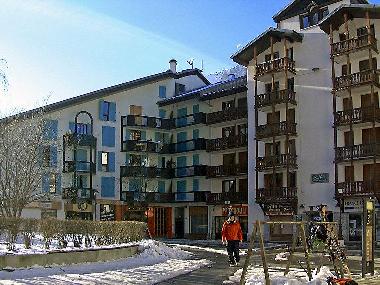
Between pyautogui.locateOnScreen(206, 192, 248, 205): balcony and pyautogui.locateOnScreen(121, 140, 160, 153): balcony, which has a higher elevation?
pyautogui.locateOnScreen(121, 140, 160, 153): balcony

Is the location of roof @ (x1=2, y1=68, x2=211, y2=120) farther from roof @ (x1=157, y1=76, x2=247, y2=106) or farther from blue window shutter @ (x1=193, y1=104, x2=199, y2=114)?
blue window shutter @ (x1=193, y1=104, x2=199, y2=114)

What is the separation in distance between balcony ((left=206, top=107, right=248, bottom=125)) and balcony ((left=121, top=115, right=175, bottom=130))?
248 inches

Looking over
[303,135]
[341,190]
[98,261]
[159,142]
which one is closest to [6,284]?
[98,261]

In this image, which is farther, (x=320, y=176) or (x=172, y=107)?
(x=172, y=107)

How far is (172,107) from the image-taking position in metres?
59.9

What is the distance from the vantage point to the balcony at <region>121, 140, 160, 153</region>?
56438 mm

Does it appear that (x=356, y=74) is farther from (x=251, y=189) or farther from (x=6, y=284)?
(x=6, y=284)

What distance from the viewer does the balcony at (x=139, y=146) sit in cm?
5644

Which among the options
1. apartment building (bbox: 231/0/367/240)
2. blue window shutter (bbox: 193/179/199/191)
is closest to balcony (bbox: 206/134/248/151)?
apartment building (bbox: 231/0/367/240)

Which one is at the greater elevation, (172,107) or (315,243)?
(172,107)

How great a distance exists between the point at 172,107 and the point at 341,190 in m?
23.5

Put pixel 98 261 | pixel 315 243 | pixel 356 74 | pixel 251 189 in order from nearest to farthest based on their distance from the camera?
1. pixel 315 243
2. pixel 98 261
3. pixel 356 74
4. pixel 251 189

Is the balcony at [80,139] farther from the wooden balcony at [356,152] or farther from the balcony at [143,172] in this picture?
the wooden balcony at [356,152]

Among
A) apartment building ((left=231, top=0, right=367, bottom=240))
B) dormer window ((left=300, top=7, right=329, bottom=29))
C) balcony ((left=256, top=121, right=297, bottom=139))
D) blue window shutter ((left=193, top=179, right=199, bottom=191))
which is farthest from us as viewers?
blue window shutter ((left=193, top=179, right=199, bottom=191))
